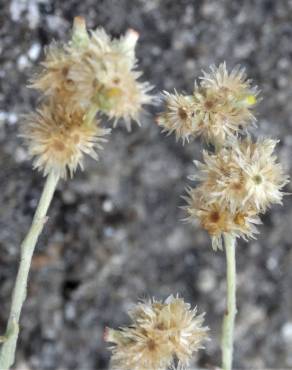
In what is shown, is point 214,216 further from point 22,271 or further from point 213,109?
point 22,271

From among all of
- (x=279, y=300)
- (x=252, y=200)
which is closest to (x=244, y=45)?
(x=279, y=300)

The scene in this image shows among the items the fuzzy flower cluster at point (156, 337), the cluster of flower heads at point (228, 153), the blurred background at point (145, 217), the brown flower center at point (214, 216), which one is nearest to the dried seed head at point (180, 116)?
the cluster of flower heads at point (228, 153)

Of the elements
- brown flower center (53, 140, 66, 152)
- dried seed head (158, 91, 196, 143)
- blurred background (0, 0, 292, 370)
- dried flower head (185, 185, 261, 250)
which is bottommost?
dried flower head (185, 185, 261, 250)

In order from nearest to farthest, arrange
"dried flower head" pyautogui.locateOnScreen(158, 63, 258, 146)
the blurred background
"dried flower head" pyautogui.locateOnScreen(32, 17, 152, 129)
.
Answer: "dried flower head" pyautogui.locateOnScreen(32, 17, 152, 129)
"dried flower head" pyautogui.locateOnScreen(158, 63, 258, 146)
the blurred background

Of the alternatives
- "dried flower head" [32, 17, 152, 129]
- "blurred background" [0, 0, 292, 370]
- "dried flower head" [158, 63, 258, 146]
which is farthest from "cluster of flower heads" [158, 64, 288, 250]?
"blurred background" [0, 0, 292, 370]

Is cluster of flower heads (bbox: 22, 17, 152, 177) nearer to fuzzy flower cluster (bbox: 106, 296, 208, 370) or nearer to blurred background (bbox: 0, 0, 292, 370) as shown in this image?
fuzzy flower cluster (bbox: 106, 296, 208, 370)

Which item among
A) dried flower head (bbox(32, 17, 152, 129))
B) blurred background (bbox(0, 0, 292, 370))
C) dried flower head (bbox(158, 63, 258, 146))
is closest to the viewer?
dried flower head (bbox(32, 17, 152, 129))

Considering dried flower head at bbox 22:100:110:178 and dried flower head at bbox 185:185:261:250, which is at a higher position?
dried flower head at bbox 22:100:110:178

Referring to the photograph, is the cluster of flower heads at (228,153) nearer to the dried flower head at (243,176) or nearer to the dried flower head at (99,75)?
the dried flower head at (243,176)
